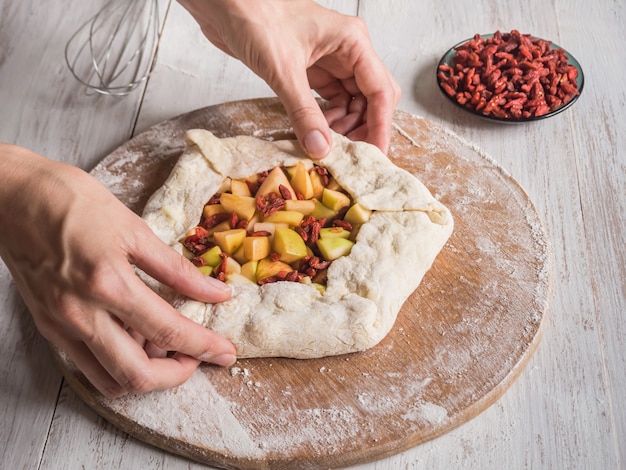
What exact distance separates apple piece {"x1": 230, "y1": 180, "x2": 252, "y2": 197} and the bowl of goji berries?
1128 millimetres

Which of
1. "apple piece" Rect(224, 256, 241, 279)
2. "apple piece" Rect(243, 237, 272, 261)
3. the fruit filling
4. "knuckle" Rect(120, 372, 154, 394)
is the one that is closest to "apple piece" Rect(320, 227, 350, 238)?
the fruit filling

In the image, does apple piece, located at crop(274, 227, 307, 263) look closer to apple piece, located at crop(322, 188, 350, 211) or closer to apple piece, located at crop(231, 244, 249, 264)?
apple piece, located at crop(231, 244, 249, 264)

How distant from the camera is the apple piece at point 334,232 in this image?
236cm

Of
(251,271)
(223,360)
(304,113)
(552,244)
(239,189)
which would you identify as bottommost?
(552,244)

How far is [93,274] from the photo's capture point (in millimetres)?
1780

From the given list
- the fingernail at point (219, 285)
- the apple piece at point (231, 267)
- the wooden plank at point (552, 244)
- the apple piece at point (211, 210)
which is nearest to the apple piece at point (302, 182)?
the apple piece at point (211, 210)

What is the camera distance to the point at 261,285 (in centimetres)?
226

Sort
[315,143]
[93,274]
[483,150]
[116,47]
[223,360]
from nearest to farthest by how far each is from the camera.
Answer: [93,274]
[223,360]
[315,143]
[483,150]
[116,47]

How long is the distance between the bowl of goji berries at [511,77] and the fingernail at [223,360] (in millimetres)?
1634

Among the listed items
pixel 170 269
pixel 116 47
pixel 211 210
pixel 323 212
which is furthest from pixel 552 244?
pixel 116 47

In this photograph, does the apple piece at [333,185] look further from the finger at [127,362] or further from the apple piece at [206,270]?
the finger at [127,362]

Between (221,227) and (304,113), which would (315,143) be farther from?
(221,227)

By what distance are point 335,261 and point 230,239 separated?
14.5 inches

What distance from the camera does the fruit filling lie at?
89.8 inches
